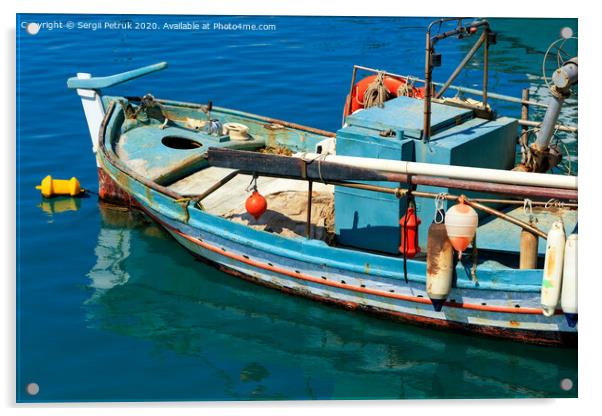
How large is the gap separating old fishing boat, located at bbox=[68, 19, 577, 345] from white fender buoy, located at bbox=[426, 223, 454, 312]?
0.01 m

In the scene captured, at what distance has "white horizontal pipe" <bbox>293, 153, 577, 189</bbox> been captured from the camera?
9.52 metres

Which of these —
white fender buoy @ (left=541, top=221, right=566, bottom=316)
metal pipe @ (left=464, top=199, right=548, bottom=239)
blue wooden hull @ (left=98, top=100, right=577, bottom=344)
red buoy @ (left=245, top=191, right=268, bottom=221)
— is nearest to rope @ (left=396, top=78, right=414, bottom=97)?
red buoy @ (left=245, top=191, right=268, bottom=221)

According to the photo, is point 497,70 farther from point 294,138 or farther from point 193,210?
point 193,210

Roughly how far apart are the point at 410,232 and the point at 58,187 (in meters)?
6.86

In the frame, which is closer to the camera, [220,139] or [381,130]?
[381,130]

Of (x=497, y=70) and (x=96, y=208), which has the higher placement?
(x=497, y=70)

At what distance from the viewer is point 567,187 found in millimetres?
9445

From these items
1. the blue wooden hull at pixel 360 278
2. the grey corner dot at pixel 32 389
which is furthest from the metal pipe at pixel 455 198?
the grey corner dot at pixel 32 389

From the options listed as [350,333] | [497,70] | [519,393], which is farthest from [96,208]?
[497,70]

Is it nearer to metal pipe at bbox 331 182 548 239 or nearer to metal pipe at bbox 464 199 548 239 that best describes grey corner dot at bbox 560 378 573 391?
metal pipe at bbox 331 182 548 239

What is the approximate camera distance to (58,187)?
1555 cm

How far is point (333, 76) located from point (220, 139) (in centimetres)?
616

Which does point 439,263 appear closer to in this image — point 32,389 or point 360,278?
point 360,278

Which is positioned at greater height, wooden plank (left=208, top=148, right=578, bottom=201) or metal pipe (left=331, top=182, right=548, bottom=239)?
wooden plank (left=208, top=148, right=578, bottom=201)
